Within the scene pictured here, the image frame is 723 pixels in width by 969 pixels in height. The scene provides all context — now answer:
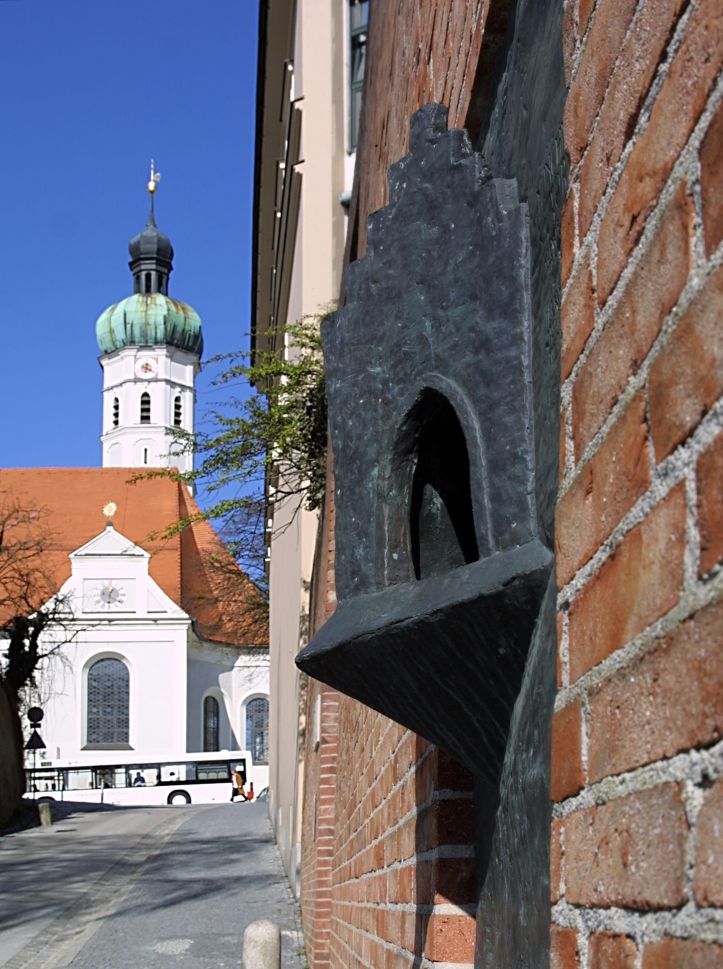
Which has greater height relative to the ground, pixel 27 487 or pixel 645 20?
pixel 27 487

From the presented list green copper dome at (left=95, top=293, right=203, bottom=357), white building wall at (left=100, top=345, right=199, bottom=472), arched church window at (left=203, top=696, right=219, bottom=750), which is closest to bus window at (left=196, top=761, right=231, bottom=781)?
arched church window at (left=203, top=696, right=219, bottom=750)

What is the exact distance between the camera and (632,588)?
128 cm

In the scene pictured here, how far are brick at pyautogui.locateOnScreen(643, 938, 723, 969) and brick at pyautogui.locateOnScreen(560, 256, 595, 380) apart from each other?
628 millimetres

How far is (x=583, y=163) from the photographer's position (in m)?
1.60

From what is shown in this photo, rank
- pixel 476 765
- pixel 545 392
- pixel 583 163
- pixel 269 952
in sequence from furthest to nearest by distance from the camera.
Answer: pixel 269 952, pixel 476 765, pixel 545 392, pixel 583 163

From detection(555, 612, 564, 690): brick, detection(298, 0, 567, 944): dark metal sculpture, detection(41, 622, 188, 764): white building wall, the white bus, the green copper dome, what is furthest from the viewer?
the green copper dome

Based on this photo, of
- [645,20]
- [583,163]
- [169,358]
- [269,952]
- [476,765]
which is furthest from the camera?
[169,358]

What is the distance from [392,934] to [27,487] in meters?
63.4

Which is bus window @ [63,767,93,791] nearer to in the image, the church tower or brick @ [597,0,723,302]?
the church tower

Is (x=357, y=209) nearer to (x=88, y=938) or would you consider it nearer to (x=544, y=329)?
(x=544, y=329)

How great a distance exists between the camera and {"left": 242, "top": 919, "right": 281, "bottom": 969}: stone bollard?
6.46m

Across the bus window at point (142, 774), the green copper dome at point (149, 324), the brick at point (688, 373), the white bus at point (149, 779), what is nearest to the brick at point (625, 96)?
the brick at point (688, 373)

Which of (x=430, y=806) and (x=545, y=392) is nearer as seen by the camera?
(x=545, y=392)

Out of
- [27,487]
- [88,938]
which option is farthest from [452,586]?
[27,487]
